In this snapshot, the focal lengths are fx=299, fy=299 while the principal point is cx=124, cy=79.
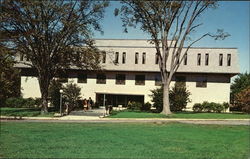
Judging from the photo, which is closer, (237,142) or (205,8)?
(237,142)

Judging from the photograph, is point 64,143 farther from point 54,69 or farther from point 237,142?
point 54,69

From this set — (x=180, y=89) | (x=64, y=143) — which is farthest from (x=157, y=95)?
(x=64, y=143)

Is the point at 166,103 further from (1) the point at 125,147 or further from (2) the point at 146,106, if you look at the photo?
(1) the point at 125,147

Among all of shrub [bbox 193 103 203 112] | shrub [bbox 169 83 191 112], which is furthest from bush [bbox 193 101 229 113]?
shrub [bbox 169 83 191 112]

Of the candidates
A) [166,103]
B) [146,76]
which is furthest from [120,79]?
[166,103]

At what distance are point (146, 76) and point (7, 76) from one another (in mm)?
18980

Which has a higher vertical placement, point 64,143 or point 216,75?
point 216,75

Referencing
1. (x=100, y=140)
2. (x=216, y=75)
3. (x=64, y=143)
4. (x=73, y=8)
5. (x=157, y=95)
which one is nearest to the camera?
(x=64, y=143)

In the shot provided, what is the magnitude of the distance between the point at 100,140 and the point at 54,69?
2010 cm

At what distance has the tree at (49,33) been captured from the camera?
27.8 metres

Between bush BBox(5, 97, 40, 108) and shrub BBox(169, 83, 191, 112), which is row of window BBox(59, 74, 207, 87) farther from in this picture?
bush BBox(5, 97, 40, 108)

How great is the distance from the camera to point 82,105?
39188 mm

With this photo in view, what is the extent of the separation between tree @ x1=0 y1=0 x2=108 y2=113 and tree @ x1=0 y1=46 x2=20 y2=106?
1.28m

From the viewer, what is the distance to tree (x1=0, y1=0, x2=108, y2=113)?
27797mm
